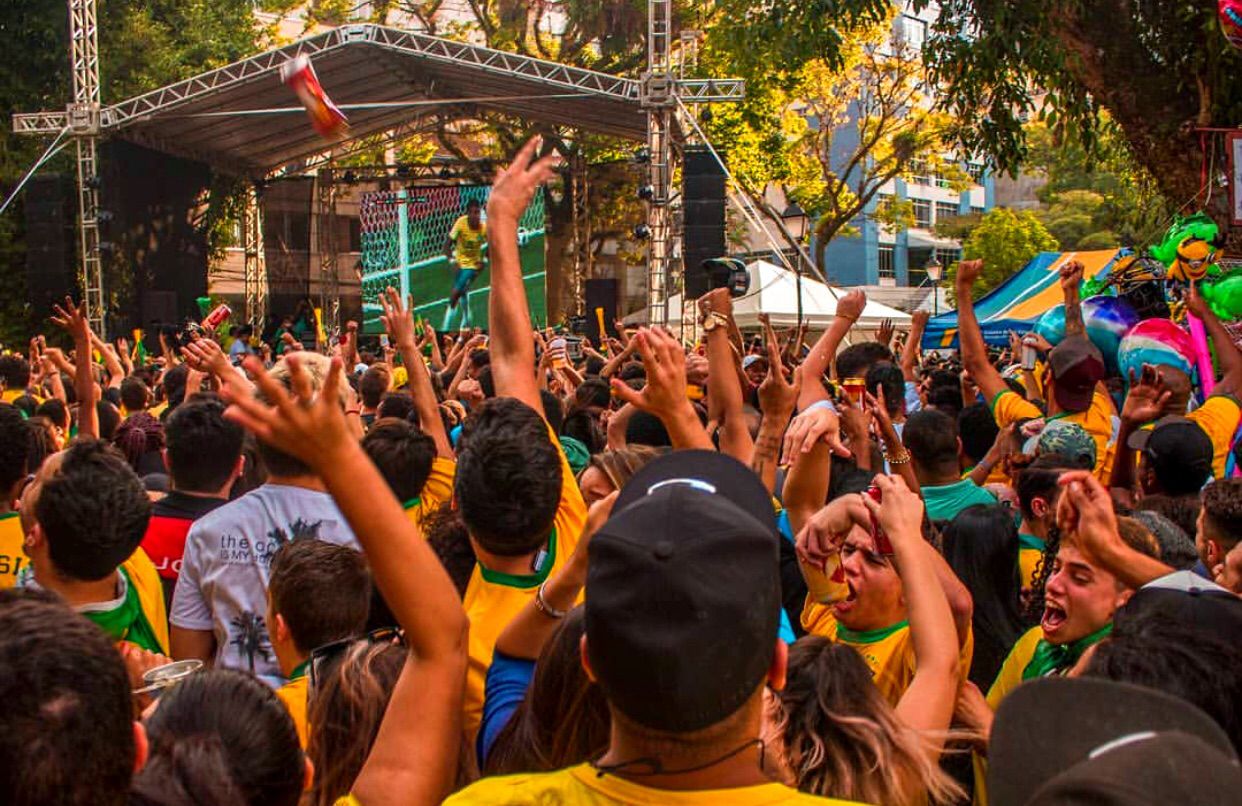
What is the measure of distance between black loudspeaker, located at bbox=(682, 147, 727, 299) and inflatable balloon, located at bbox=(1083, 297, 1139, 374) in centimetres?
921

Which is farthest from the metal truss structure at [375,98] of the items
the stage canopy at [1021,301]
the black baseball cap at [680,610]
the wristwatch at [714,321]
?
the black baseball cap at [680,610]

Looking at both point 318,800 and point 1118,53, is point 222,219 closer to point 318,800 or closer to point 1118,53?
point 1118,53

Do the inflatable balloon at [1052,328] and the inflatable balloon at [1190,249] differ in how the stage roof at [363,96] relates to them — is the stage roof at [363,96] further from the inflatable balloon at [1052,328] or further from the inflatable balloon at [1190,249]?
the inflatable balloon at [1052,328]

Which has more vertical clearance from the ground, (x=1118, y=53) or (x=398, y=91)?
(x=398, y=91)

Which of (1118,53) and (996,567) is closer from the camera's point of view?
(996,567)

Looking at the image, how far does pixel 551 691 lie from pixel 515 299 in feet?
5.15

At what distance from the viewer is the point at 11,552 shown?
3795mm

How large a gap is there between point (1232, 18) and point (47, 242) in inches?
679

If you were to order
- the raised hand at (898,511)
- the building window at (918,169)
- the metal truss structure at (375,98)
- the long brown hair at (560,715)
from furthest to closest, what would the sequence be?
the building window at (918,169), the metal truss structure at (375,98), the raised hand at (898,511), the long brown hair at (560,715)

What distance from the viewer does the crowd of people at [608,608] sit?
5.03ft

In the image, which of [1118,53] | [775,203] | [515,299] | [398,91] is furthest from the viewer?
[775,203]

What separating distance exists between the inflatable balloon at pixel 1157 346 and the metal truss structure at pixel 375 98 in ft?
35.7

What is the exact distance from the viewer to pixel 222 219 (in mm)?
24938

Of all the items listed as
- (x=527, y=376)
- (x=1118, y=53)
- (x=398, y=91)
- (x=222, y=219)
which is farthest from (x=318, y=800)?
(x=222, y=219)
